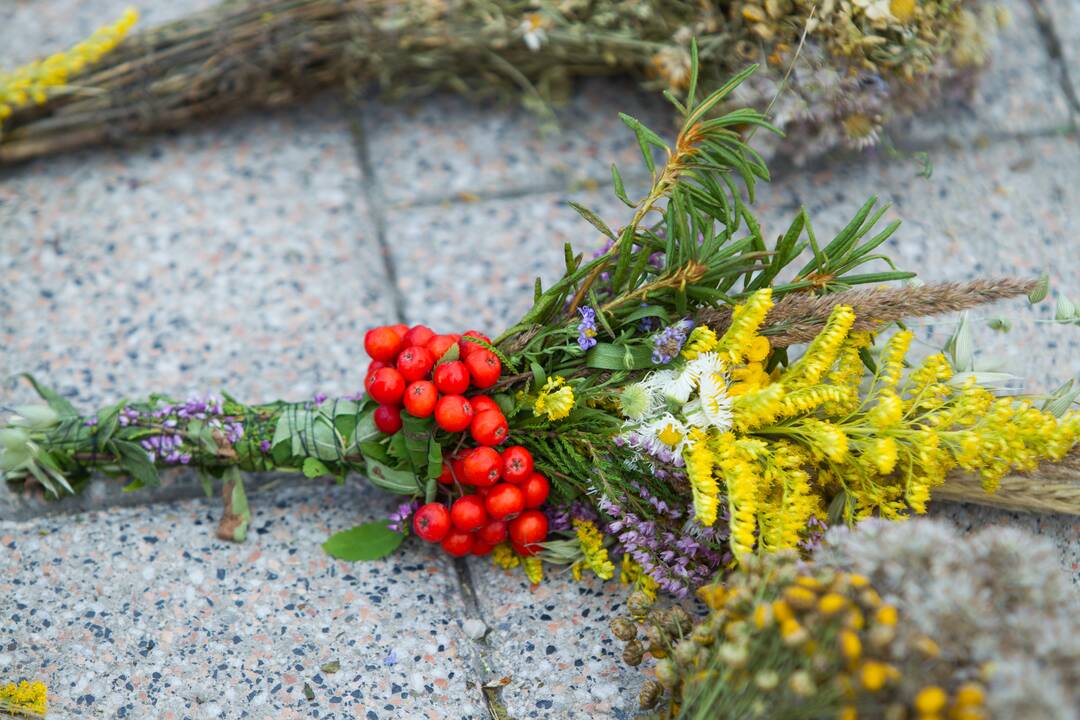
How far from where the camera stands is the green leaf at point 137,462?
1456 millimetres

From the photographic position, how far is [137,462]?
57.8 inches

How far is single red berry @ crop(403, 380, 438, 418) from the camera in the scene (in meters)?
1.30

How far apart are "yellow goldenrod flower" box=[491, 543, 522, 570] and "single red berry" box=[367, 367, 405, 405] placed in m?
0.30

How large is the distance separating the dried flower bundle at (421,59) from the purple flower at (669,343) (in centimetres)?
63

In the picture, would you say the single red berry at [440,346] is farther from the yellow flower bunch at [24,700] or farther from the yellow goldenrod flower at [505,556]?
the yellow flower bunch at [24,700]

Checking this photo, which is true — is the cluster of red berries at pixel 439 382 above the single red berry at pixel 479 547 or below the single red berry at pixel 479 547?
above

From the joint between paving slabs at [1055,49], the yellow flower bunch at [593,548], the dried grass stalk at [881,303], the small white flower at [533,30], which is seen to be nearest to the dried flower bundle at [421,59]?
the small white flower at [533,30]

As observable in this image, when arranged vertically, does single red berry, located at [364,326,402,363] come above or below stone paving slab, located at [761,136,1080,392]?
above

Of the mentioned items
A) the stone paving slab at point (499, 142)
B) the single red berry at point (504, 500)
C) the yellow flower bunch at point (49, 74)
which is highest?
the yellow flower bunch at point (49, 74)

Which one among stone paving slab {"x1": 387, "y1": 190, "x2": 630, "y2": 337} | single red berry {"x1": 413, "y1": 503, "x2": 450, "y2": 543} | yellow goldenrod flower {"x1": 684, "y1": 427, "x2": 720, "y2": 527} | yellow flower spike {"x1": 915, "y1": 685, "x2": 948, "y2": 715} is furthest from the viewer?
stone paving slab {"x1": 387, "y1": 190, "x2": 630, "y2": 337}

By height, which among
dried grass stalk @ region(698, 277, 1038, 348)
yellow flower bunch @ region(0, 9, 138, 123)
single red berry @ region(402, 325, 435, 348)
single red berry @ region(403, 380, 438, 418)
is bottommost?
single red berry @ region(403, 380, 438, 418)

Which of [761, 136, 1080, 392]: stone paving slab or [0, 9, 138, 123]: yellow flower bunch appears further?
[0, 9, 138, 123]: yellow flower bunch

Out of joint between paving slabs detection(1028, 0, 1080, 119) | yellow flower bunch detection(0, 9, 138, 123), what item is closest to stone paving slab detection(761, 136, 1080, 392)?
joint between paving slabs detection(1028, 0, 1080, 119)

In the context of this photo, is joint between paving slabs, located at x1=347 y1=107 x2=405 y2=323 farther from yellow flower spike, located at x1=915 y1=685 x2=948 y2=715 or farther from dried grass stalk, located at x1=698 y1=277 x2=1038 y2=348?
yellow flower spike, located at x1=915 y1=685 x2=948 y2=715
